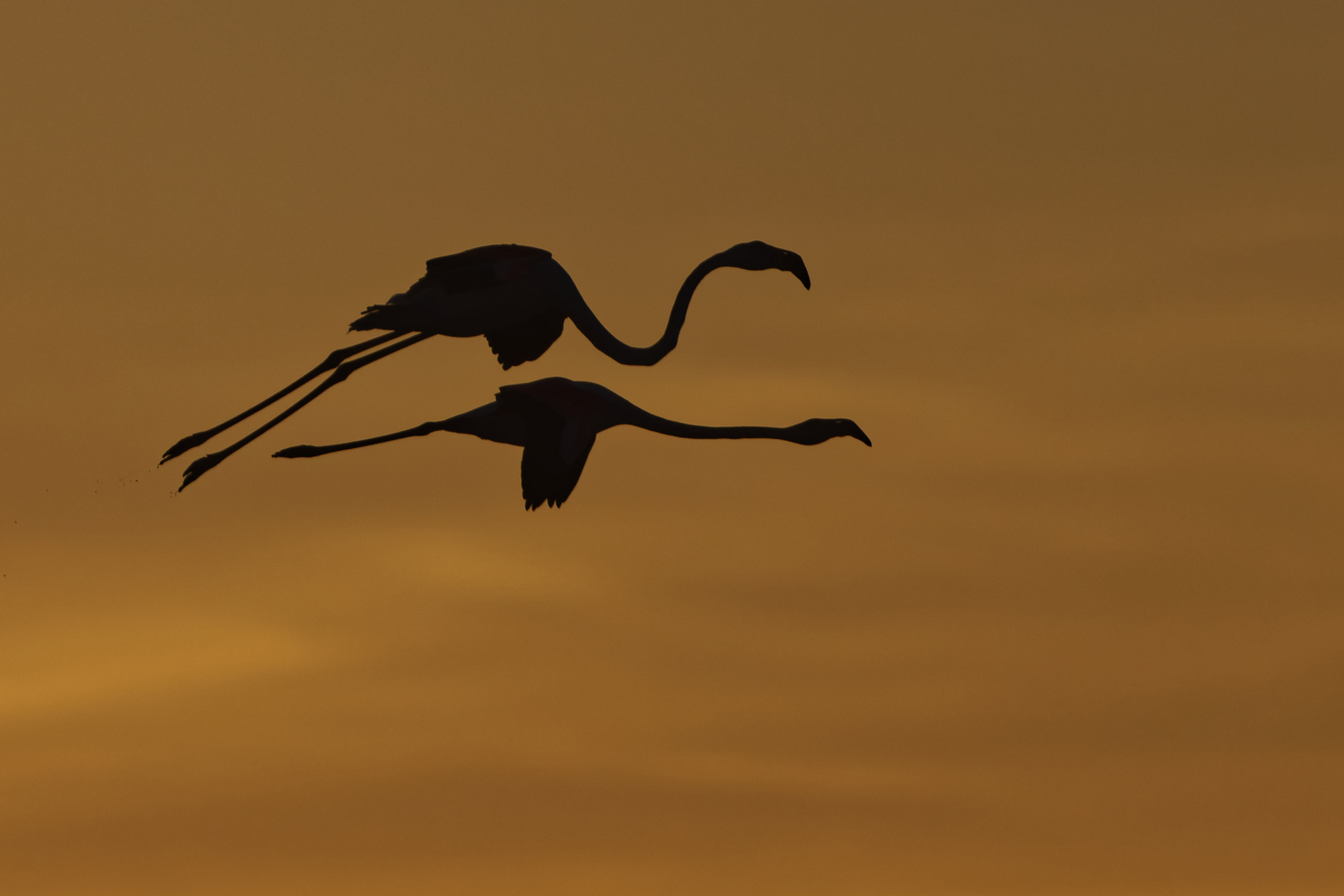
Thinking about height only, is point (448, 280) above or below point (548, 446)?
above

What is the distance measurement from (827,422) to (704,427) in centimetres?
160

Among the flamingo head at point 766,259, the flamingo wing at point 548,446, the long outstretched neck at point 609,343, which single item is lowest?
the flamingo wing at point 548,446

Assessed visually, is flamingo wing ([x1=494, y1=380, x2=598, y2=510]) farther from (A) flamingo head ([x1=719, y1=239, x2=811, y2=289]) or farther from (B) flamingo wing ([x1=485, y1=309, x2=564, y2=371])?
(A) flamingo head ([x1=719, y1=239, x2=811, y2=289])

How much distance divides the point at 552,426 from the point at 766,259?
129 inches

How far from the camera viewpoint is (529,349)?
3597 cm

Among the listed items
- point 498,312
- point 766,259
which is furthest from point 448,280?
point 766,259

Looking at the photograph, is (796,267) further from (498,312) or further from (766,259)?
(498,312)

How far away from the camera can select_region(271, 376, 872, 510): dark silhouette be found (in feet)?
115

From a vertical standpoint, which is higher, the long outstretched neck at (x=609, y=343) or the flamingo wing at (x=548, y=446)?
the long outstretched neck at (x=609, y=343)

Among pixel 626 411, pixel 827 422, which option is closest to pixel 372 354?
pixel 626 411

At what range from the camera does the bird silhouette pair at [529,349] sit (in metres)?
34.7

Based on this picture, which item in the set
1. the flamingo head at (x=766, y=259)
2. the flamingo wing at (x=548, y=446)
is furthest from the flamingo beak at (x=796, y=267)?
the flamingo wing at (x=548, y=446)

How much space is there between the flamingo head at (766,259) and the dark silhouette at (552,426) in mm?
2007

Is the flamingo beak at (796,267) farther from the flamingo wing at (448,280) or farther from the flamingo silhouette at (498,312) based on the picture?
the flamingo wing at (448,280)
